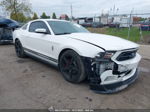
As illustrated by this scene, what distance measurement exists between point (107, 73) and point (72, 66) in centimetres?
88

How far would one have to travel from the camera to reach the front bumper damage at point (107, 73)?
8.74 ft

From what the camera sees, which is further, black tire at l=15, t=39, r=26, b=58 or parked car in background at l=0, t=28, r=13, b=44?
parked car in background at l=0, t=28, r=13, b=44

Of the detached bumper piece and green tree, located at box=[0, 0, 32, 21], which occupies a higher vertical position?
green tree, located at box=[0, 0, 32, 21]

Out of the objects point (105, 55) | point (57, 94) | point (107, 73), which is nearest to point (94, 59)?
point (105, 55)

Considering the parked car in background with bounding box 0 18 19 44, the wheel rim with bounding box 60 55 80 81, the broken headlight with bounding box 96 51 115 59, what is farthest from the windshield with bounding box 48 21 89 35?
the parked car in background with bounding box 0 18 19 44

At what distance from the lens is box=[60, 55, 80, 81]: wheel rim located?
3.06 metres

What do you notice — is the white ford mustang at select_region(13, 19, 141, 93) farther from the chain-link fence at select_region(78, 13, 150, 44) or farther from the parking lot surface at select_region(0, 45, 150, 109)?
the chain-link fence at select_region(78, 13, 150, 44)

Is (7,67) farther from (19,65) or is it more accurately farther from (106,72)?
(106,72)

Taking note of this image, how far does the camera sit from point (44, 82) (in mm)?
3414

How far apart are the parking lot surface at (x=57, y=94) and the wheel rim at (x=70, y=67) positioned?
219 mm

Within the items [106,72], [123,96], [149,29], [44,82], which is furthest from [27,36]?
[149,29]

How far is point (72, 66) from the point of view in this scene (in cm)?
319

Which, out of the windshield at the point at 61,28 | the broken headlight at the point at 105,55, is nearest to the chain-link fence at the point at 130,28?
the windshield at the point at 61,28

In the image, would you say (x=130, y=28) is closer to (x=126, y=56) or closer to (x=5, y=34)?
(x=5, y=34)
